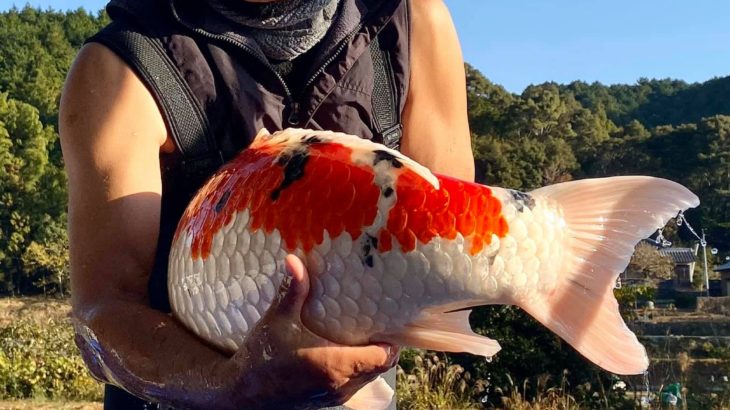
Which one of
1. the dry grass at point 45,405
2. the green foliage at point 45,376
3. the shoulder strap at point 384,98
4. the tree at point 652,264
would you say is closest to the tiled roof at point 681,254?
the tree at point 652,264

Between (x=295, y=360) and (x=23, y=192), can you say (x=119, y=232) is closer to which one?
(x=295, y=360)

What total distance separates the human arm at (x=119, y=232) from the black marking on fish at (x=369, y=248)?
27 centimetres

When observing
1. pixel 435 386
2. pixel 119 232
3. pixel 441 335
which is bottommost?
pixel 435 386

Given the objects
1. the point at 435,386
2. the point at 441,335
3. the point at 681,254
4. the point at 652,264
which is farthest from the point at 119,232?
the point at 681,254

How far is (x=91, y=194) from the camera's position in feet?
4.45

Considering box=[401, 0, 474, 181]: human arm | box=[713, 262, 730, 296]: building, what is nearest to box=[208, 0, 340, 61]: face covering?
box=[401, 0, 474, 181]: human arm

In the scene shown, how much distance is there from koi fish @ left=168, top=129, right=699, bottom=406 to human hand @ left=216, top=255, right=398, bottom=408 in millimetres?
19

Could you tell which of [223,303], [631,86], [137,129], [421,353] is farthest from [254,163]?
[631,86]

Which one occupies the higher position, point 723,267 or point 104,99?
point 104,99

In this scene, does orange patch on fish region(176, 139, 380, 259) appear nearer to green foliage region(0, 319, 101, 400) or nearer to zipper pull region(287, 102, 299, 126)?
zipper pull region(287, 102, 299, 126)

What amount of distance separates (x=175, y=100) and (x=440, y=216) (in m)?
0.53

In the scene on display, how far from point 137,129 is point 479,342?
1.91 feet

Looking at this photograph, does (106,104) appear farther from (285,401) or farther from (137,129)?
(285,401)

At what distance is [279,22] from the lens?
1.41 metres
